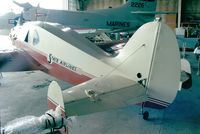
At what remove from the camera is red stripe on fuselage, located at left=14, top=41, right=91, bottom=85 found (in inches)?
187

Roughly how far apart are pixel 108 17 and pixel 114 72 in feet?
32.3

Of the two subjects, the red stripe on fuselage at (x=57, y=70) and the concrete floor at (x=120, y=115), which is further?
the red stripe on fuselage at (x=57, y=70)

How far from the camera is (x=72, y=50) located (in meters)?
4.78

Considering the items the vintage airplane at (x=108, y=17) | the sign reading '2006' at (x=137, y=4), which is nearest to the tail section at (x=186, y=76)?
the vintage airplane at (x=108, y=17)

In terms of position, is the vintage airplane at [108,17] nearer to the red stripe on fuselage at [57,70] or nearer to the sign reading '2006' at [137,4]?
the sign reading '2006' at [137,4]

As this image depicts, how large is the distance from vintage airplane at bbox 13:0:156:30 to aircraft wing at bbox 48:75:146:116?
9.76 m

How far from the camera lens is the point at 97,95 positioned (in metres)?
3.15

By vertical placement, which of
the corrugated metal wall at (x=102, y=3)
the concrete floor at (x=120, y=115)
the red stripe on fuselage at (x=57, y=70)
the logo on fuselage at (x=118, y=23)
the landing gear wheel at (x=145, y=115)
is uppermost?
the corrugated metal wall at (x=102, y=3)

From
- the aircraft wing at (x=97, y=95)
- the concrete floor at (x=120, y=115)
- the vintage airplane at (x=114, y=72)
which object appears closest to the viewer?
the aircraft wing at (x=97, y=95)

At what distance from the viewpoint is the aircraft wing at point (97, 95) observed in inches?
110

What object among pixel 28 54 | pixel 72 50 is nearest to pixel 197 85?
pixel 72 50

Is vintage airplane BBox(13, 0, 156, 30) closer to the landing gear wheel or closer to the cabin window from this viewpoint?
the cabin window

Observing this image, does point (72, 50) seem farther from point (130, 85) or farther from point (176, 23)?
point (176, 23)

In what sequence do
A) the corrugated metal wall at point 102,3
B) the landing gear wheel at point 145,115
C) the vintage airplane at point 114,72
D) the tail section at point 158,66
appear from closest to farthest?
the vintage airplane at point 114,72 < the tail section at point 158,66 < the landing gear wheel at point 145,115 < the corrugated metal wall at point 102,3
